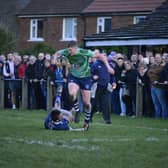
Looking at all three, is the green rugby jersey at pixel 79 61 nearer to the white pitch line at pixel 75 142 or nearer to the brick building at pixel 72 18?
the white pitch line at pixel 75 142

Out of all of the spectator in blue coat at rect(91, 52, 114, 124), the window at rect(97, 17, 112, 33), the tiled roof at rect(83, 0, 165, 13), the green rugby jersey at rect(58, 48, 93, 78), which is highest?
the tiled roof at rect(83, 0, 165, 13)

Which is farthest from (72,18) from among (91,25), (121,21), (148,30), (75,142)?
(75,142)

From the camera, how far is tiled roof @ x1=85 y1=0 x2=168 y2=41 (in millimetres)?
29233

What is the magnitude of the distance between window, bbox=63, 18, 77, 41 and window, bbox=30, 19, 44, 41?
2223 mm

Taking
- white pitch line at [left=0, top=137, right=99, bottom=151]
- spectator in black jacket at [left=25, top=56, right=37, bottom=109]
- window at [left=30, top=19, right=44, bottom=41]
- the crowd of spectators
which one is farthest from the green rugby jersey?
window at [left=30, top=19, right=44, bottom=41]

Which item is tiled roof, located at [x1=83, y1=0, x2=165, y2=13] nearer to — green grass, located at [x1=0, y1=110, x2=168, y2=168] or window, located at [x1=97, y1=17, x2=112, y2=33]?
window, located at [x1=97, y1=17, x2=112, y2=33]

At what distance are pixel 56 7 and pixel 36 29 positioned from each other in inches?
91.2

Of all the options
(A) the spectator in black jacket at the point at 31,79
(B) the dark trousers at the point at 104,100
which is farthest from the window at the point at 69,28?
(B) the dark trousers at the point at 104,100

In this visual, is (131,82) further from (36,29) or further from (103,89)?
(36,29)

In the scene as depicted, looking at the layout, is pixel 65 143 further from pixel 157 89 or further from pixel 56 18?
pixel 56 18

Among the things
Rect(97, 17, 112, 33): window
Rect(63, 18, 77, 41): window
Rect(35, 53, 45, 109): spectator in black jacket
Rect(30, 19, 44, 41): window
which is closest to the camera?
Rect(35, 53, 45, 109): spectator in black jacket

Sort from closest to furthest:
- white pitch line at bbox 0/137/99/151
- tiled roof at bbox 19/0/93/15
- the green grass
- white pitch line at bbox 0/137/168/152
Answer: the green grass
white pitch line at bbox 0/137/99/151
white pitch line at bbox 0/137/168/152
tiled roof at bbox 19/0/93/15

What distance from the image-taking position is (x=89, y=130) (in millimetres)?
16031

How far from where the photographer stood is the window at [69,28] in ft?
170
